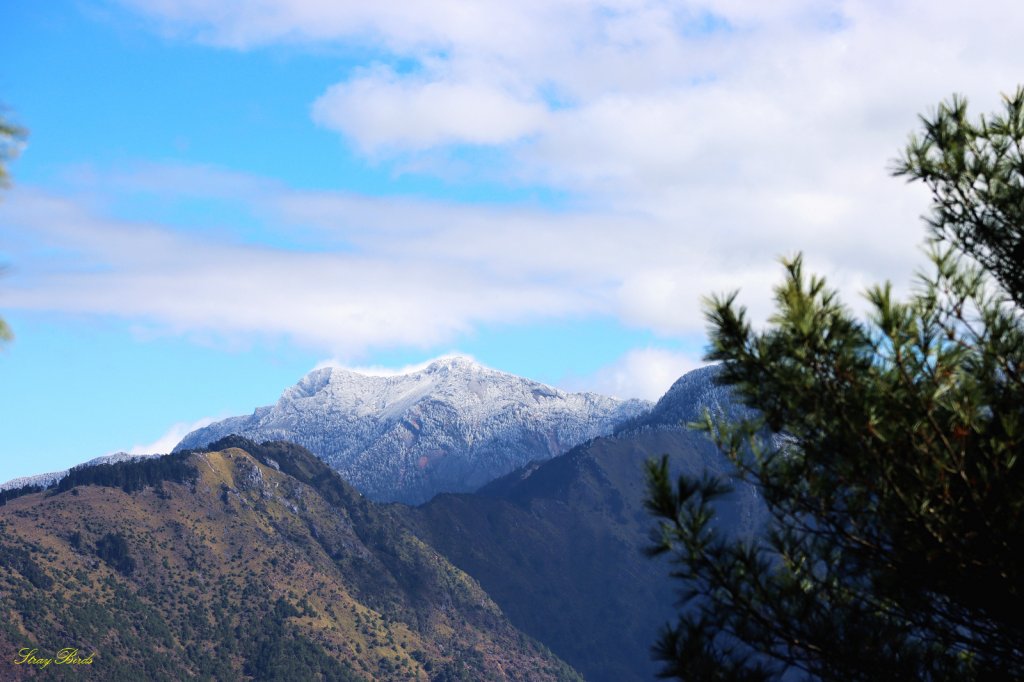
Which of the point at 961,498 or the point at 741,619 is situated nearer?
the point at 961,498

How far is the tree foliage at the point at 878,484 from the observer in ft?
69.4

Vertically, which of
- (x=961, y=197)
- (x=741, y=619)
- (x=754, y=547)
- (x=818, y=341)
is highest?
(x=961, y=197)

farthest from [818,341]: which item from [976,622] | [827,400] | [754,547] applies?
[976,622]

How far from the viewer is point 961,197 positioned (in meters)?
24.7

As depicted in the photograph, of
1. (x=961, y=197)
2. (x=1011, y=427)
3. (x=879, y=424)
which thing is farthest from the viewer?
(x=961, y=197)

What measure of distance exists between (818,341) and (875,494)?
3460 mm

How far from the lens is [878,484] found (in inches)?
867

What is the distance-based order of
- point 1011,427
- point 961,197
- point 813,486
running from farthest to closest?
1. point 961,197
2. point 813,486
3. point 1011,427

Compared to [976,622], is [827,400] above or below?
above

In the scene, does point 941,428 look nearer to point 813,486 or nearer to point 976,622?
point 813,486

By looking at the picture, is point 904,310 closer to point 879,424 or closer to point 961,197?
point 879,424

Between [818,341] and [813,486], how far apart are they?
335 centimetres

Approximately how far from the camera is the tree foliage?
21156 millimetres

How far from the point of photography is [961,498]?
68.4ft
